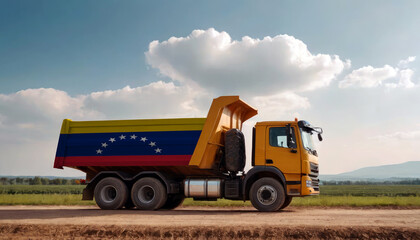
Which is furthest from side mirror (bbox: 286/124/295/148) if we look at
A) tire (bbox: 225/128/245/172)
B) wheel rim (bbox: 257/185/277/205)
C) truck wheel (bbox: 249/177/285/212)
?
tire (bbox: 225/128/245/172)

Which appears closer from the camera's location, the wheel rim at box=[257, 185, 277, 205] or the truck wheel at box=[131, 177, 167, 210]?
the wheel rim at box=[257, 185, 277, 205]

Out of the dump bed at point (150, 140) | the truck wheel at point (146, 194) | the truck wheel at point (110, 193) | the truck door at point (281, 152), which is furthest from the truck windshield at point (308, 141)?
the truck wheel at point (110, 193)

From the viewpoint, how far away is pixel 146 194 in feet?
49.4

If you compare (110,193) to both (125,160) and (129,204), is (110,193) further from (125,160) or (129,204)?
(125,160)

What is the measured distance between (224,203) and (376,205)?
667 centimetres

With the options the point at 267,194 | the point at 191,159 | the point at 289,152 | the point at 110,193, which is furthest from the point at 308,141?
the point at 110,193

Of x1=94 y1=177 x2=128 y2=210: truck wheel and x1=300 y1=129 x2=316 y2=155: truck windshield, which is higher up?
x1=300 y1=129 x2=316 y2=155: truck windshield

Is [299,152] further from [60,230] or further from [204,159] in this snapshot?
[60,230]

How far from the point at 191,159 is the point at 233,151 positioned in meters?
1.51

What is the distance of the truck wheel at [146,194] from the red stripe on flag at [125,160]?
66 centimetres

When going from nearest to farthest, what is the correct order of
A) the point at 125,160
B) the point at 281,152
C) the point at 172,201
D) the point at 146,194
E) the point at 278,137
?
the point at 281,152, the point at 278,137, the point at 125,160, the point at 146,194, the point at 172,201

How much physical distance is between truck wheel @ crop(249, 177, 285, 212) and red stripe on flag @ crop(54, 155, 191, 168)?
257cm

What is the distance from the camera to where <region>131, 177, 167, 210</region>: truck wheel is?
47.8 feet

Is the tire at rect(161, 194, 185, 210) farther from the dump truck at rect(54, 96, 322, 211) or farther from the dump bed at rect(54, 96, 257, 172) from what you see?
the dump bed at rect(54, 96, 257, 172)
